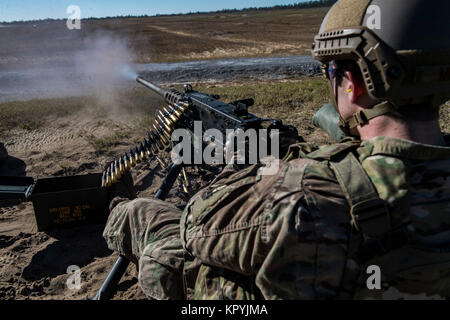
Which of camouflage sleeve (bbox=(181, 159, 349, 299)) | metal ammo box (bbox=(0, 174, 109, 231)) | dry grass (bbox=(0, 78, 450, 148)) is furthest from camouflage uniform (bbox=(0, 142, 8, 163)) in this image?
camouflage sleeve (bbox=(181, 159, 349, 299))

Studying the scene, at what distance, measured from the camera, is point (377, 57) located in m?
1.63

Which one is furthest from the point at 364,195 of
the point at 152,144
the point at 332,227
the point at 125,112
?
the point at 125,112

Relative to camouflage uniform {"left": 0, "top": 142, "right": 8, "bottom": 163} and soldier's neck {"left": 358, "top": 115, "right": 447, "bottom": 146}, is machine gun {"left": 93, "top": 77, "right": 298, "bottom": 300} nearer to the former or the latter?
soldier's neck {"left": 358, "top": 115, "right": 447, "bottom": 146}

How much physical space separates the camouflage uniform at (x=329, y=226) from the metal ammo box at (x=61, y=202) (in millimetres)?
2889

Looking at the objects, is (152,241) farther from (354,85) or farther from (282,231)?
(354,85)

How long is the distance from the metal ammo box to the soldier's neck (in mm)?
3361

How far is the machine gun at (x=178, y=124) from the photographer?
3.14 metres

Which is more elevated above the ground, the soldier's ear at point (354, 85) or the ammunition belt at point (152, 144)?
the soldier's ear at point (354, 85)

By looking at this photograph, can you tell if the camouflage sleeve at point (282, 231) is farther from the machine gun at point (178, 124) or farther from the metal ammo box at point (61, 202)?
the metal ammo box at point (61, 202)

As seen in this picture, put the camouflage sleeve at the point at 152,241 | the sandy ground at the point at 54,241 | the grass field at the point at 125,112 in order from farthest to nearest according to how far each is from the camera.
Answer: the grass field at the point at 125,112
the sandy ground at the point at 54,241
the camouflage sleeve at the point at 152,241

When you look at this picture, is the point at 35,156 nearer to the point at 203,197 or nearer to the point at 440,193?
the point at 203,197

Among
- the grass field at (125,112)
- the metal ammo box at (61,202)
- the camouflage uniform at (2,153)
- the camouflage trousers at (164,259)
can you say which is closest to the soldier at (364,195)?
the camouflage trousers at (164,259)

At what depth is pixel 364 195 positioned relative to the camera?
1.48 m
